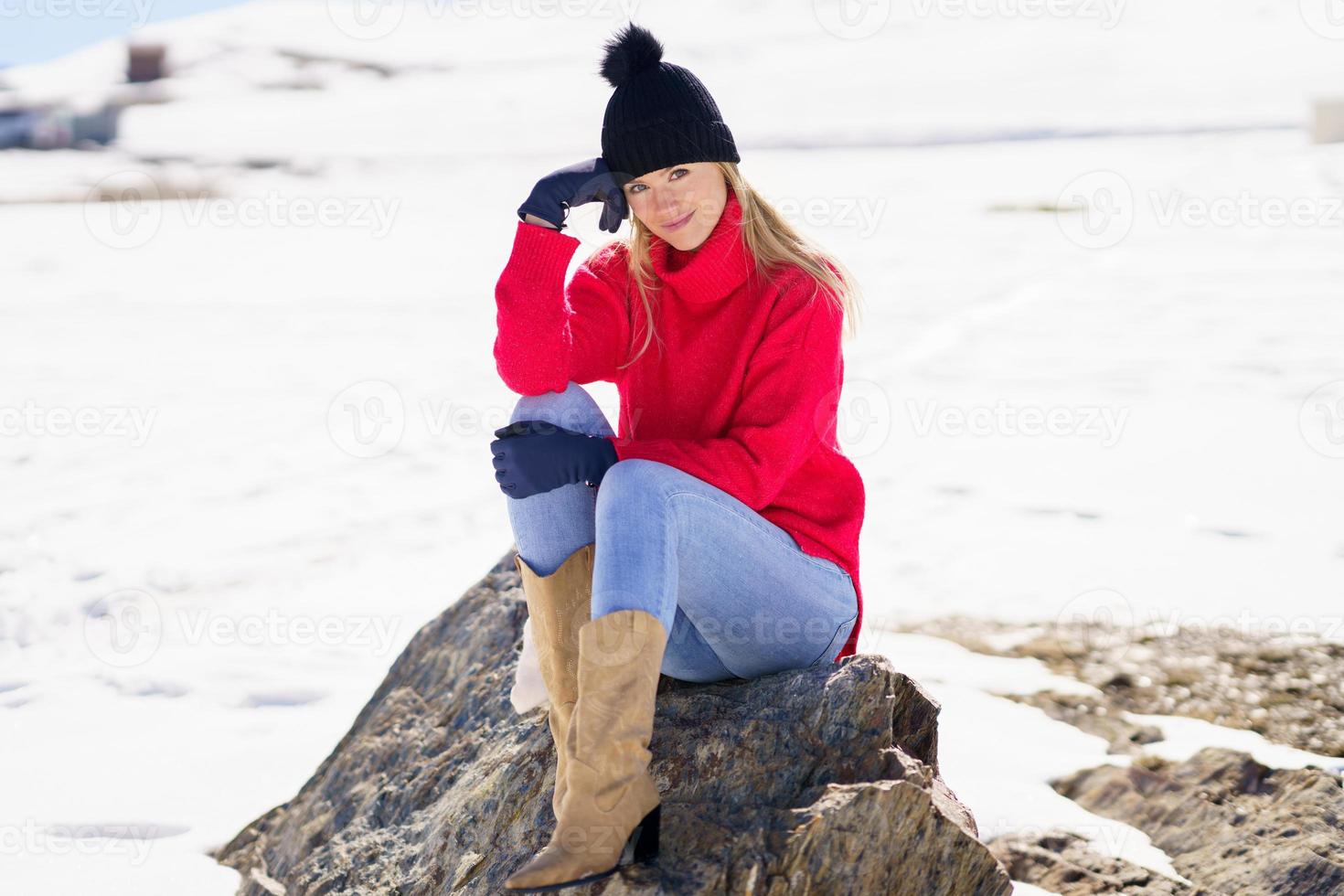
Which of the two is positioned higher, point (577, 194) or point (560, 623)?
point (577, 194)

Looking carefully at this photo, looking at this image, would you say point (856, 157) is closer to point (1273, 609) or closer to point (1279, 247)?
point (1279, 247)

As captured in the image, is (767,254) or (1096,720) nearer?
(767,254)

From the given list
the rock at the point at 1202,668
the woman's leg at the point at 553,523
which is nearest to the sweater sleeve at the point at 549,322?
the woman's leg at the point at 553,523

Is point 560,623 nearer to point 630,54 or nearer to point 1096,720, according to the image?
point 630,54

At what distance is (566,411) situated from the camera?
2.10 meters

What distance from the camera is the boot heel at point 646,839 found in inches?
68.8

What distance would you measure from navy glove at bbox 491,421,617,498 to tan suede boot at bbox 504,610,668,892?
31 cm

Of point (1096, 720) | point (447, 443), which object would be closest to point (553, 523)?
point (1096, 720)

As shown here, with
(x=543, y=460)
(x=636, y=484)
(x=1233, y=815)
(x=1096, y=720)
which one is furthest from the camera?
(x=1096, y=720)

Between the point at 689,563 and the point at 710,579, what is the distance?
55mm

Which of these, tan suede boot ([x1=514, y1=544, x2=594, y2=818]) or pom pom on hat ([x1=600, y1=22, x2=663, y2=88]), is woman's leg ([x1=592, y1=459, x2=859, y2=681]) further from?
pom pom on hat ([x1=600, y1=22, x2=663, y2=88])

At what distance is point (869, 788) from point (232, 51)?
42.1 metres

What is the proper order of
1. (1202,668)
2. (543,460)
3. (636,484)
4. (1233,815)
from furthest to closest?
(1202,668)
(1233,815)
(543,460)
(636,484)

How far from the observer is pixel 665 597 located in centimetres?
179
